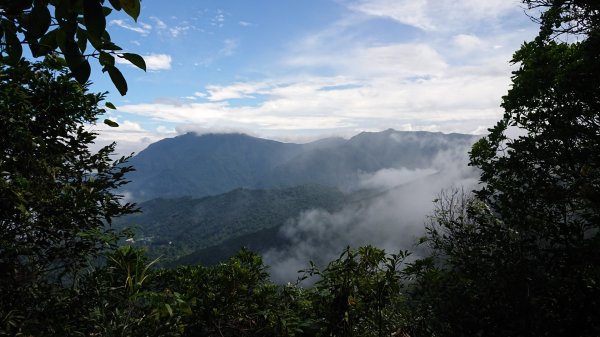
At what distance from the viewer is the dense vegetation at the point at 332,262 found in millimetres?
3291

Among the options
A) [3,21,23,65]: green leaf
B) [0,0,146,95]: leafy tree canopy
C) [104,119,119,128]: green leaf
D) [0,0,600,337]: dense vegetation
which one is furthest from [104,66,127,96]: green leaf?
[104,119,119,128]: green leaf

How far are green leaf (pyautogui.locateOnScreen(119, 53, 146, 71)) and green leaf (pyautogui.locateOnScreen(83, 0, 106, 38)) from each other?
15 centimetres

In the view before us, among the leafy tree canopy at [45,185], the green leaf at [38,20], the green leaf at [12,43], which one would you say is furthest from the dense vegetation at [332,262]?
the green leaf at [38,20]

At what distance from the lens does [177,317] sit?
9.25 ft

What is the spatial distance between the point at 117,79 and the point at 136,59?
100mm

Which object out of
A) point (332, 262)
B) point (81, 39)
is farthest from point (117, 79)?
point (332, 262)

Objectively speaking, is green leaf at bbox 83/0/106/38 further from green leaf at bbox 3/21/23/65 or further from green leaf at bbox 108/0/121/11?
green leaf at bbox 3/21/23/65

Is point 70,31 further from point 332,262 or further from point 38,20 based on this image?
point 332,262

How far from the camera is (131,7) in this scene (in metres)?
1.17

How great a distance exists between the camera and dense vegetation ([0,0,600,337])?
329cm

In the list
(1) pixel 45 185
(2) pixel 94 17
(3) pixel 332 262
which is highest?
(2) pixel 94 17

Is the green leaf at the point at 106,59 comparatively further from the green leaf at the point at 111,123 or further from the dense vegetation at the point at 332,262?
the green leaf at the point at 111,123

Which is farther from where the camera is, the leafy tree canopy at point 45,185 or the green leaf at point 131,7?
the leafy tree canopy at point 45,185

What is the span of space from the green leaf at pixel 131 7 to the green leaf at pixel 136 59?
13 cm
